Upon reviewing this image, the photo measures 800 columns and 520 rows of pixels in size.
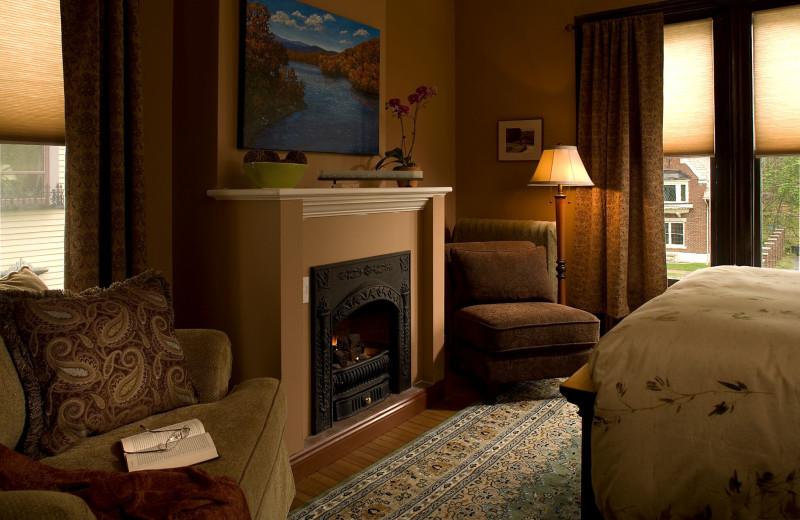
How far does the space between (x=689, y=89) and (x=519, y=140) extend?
125 centimetres

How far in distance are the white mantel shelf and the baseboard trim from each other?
1034 millimetres

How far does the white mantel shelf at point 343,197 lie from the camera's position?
8.91ft

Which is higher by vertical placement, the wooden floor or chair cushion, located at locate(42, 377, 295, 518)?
chair cushion, located at locate(42, 377, 295, 518)

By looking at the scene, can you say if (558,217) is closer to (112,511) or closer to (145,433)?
(145,433)

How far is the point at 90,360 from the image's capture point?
1965 millimetres

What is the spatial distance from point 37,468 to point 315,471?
4.85 feet

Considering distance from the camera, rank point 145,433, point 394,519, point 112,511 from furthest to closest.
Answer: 1. point 394,519
2. point 145,433
3. point 112,511

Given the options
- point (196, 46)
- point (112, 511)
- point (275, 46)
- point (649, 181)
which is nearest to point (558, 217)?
point (649, 181)

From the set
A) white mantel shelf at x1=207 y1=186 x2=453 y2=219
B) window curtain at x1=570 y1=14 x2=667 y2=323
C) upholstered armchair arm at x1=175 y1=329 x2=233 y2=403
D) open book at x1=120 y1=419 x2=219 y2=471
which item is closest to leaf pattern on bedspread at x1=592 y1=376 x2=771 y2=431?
open book at x1=120 y1=419 x2=219 y2=471

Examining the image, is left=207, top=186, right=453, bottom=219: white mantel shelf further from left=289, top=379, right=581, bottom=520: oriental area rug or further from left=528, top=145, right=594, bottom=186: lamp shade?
left=289, top=379, right=581, bottom=520: oriental area rug

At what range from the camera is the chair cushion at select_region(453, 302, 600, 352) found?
370 centimetres

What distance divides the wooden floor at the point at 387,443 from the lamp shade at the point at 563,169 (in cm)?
150

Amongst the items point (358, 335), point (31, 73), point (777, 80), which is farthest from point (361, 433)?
point (777, 80)

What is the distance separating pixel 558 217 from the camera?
4.70 metres
